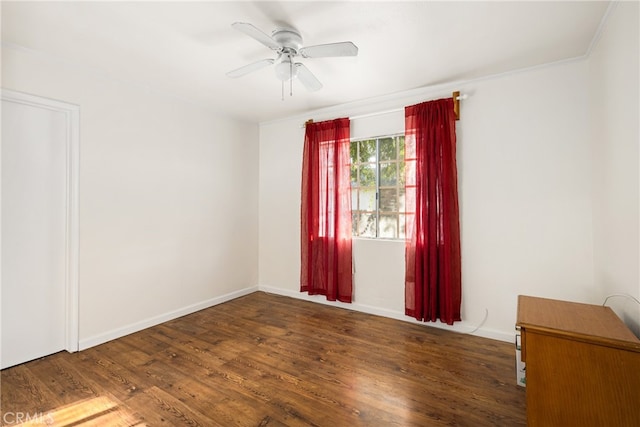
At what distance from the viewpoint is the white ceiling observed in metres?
1.87

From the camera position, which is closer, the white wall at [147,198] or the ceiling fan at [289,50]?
the ceiling fan at [289,50]

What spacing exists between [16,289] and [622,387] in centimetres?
400

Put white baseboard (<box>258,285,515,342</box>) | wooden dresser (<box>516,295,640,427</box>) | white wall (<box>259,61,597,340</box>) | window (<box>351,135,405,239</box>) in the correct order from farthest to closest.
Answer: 1. window (<box>351,135,405,239</box>)
2. white baseboard (<box>258,285,515,342</box>)
3. white wall (<box>259,61,597,340</box>)
4. wooden dresser (<box>516,295,640,427</box>)

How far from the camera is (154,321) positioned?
10.5ft

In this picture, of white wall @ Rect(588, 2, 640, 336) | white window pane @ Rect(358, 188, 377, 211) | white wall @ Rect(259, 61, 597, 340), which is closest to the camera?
white wall @ Rect(588, 2, 640, 336)

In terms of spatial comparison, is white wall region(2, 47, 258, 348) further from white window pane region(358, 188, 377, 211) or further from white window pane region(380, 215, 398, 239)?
white window pane region(380, 215, 398, 239)

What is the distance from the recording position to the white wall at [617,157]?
1.64 m

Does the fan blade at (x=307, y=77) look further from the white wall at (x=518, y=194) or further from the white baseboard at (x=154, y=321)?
the white baseboard at (x=154, y=321)

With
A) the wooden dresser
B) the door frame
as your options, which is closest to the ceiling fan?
the door frame

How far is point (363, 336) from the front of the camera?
293cm

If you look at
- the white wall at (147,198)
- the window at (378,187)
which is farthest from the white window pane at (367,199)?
the white wall at (147,198)

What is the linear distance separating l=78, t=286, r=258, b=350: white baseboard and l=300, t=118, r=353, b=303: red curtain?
1046 mm

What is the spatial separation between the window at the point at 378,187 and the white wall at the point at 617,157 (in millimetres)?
1645

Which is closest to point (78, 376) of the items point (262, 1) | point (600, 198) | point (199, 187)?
point (199, 187)
